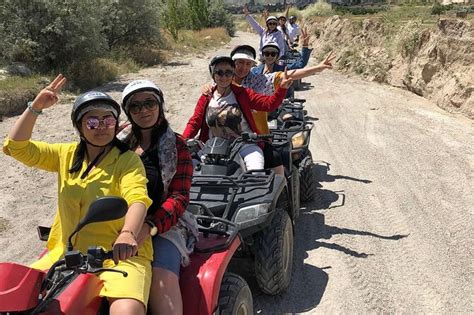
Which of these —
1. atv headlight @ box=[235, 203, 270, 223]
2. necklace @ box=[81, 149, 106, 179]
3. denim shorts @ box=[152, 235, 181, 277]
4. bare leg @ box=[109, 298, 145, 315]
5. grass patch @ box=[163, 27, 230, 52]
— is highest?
necklace @ box=[81, 149, 106, 179]

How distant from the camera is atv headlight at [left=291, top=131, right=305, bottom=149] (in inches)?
237

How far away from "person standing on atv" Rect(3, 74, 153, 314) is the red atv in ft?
0.45

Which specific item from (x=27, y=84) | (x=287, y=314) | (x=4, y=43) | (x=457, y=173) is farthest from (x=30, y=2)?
(x=287, y=314)

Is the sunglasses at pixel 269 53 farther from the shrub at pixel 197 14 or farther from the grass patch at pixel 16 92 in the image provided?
the shrub at pixel 197 14

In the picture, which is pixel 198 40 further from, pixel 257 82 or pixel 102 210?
pixel 102 210

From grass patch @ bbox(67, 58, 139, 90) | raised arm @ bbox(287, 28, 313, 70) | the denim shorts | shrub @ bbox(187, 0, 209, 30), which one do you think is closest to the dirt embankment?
raised arm @ bbox(287, 28, 313, 70)

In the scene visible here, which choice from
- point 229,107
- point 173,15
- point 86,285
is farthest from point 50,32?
point 173,15

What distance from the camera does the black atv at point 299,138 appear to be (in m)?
5.91

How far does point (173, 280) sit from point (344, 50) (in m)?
18.2

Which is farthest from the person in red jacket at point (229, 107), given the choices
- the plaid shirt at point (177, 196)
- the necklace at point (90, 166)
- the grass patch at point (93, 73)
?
the grass patch at point (93, 73)

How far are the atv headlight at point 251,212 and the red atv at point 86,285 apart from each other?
625 mm

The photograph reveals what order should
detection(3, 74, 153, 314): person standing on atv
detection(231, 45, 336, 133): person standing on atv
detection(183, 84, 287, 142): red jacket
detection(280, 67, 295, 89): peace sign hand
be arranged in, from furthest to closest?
1. detection(231, 45, 336, 133): person standing on atv
2. detection(183, 84, 287, 142): red jacket
3. detection(280, 67, 295, 89): peace sign hand
4. detection(3, 74, 153, 314): person standing on atv

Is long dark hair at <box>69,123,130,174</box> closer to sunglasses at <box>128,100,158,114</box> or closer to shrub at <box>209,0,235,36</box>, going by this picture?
sunglasses at <box>128,100,158,114</box>

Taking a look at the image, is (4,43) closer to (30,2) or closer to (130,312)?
(30,2)
